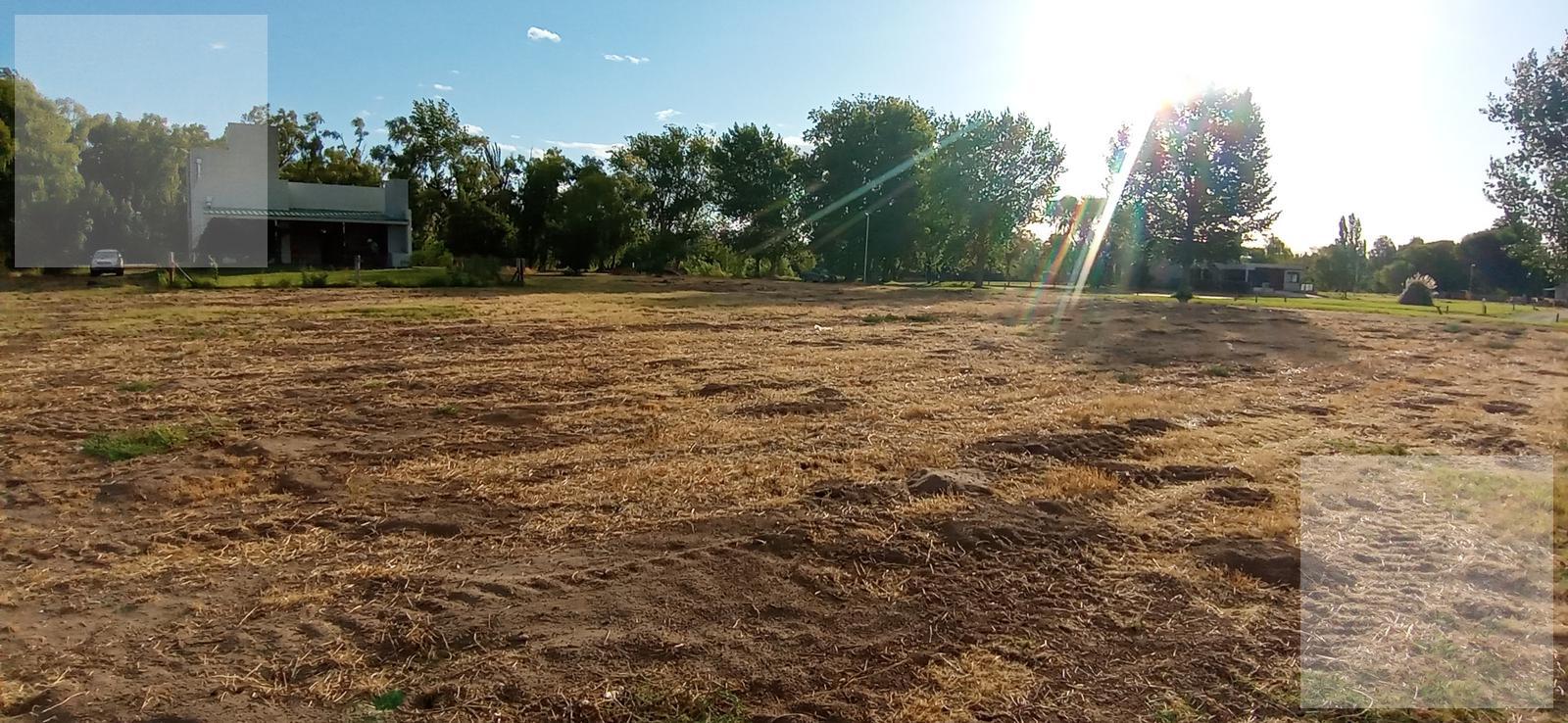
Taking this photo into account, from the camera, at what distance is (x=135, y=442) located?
5.95 metres

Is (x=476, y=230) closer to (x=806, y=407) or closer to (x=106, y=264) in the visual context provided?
(x=106, y=264)

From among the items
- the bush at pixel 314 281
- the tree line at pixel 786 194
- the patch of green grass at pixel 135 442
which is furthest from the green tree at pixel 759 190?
the patch of green grass at pixel 135 442

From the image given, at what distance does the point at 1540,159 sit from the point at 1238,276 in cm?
4711

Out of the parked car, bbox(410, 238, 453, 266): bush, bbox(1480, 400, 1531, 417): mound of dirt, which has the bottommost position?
bbox(1480, 400, 1531, 417): mound of dirt

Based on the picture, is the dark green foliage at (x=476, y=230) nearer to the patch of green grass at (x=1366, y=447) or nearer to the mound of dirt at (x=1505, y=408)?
the mound of dirt at (x=1505, y=408)

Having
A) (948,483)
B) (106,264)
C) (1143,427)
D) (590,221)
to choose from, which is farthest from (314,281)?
(948,483)

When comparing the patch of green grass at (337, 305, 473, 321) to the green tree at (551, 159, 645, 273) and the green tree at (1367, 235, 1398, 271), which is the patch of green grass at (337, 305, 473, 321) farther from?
the green tree at (1367, 235, 1398, 271)

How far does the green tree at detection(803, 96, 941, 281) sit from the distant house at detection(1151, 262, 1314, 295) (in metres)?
24.8

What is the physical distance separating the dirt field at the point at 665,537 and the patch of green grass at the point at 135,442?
63mm

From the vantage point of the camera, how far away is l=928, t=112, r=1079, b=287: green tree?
5572 centimetres

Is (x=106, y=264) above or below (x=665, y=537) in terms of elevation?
above

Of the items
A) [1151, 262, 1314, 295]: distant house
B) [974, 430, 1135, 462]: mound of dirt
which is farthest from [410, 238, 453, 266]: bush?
[1151, 262, 1314, 295]: distant house

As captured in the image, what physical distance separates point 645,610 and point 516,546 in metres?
1.06

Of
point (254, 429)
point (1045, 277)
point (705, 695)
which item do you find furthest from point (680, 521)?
point (1045, 277)
